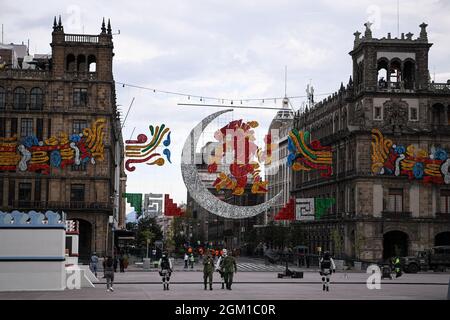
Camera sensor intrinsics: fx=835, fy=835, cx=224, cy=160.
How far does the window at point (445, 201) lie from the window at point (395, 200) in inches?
179

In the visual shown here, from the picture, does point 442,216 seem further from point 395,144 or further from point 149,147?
point 149,147

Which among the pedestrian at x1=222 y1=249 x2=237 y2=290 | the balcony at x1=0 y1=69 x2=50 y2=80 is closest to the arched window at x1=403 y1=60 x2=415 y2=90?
the balcony at x1=0 y1=69 x2=50 y2=80

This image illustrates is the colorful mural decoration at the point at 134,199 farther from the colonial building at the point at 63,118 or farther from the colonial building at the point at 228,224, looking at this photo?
the colonial building at the point at 228,224

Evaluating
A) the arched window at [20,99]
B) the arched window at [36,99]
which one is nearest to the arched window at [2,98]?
the arched window at [20,99]

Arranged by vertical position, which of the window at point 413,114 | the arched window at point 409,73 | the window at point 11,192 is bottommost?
the window at point 11,192

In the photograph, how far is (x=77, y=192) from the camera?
85.1 m

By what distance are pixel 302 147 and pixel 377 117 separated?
28.1m

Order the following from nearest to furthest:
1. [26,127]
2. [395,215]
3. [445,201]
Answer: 1. [26,127]
2. [395,215]
3. [445,201]

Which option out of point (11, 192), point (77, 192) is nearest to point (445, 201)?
point (77, 192)

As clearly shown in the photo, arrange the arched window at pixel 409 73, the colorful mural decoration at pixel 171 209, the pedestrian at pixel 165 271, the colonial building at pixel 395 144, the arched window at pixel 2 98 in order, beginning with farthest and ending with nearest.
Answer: the arched window at pixel 409 73 < the colonial building at pixel 395 144 < the arched window at pixel 2 98 < the colorful mural decoration at pixel 171 209 < the pedestrian at pixel 165 271

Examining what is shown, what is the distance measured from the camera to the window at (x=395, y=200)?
289ft

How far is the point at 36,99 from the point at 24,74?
9.35 feet

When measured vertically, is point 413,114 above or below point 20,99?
below
